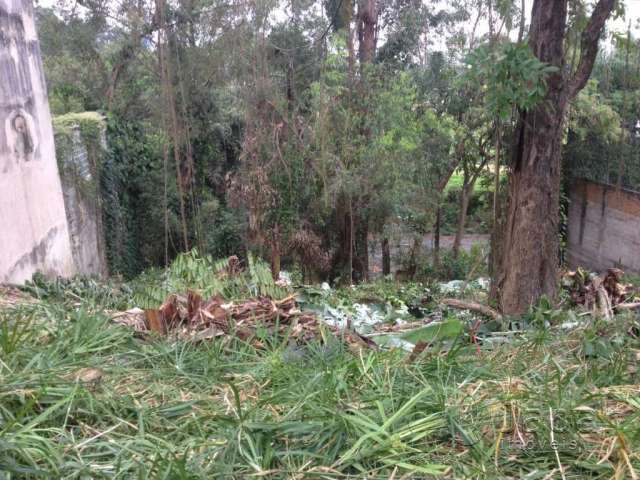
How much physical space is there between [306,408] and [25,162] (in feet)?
16.7

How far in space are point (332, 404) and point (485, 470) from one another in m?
0.50

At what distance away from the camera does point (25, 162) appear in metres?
6.06

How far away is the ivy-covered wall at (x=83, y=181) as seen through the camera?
1005 centimetres

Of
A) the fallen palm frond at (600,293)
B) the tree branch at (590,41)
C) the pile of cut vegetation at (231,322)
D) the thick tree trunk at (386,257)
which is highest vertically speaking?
the tree branch at (590,41)

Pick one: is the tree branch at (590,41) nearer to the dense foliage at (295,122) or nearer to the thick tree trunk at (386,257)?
the dense foliage at (295,122)

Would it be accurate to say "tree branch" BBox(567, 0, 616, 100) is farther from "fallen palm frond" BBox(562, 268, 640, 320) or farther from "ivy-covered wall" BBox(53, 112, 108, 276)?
"ivy-covered wall" BBox(53, 112, 108, 276)

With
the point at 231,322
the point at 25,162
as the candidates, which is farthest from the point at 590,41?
the point at 25,162

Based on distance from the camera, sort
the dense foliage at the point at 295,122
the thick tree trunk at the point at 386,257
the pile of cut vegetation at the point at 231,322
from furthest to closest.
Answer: the thick tree trunk at the point at 386,257
the dense foliage at the point at 295,122
the pile of cut vegetation at the point at 231,322

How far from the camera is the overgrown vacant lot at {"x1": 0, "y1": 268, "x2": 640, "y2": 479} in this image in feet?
5.56

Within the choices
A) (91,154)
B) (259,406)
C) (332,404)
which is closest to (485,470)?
(332,404)

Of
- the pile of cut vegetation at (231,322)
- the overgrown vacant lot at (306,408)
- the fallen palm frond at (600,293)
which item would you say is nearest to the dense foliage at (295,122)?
the fallen palm frond at (600,293)

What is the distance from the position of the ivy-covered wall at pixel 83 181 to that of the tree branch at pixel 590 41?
7.38 m

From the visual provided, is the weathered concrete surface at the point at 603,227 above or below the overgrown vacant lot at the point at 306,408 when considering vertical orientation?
below

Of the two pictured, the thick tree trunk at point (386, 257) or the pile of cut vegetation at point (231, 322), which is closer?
the pile of cut vegetation at point (231, 322)
